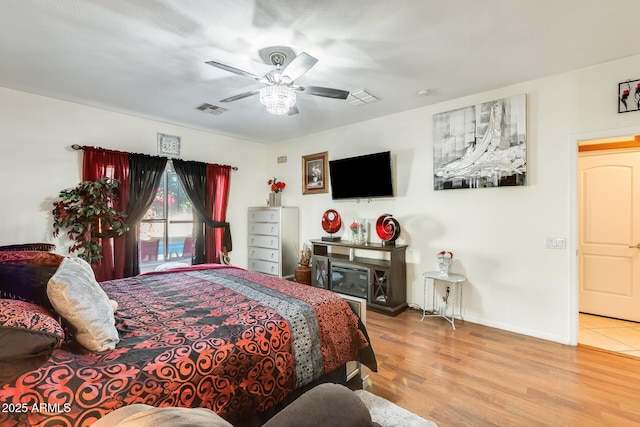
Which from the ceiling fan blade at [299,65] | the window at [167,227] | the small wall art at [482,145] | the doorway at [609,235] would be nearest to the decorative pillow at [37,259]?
the ceiling fan blade at [299,65]

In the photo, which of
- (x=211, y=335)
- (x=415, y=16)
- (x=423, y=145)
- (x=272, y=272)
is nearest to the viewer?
(x=211, y=335)

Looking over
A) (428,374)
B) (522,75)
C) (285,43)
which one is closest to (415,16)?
(285,43)

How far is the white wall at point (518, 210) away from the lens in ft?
9.55

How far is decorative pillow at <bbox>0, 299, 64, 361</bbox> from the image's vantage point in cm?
108

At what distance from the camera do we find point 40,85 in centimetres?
319

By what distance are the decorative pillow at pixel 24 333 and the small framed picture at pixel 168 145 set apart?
3630 millimetres

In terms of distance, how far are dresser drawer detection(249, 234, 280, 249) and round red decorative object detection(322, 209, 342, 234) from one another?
934 mm

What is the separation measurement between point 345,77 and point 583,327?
12.9 feet

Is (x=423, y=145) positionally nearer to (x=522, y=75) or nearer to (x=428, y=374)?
(x=522, y=75)

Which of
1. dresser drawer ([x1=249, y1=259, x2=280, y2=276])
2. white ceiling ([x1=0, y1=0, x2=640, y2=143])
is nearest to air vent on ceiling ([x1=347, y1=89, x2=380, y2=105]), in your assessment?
white ceiling ([x1=0, y1=0, x2=640, y2=143])

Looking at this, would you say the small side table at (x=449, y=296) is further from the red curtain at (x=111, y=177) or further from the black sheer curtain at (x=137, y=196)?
the red curtain at (x=111, y=177)

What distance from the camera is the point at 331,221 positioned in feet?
15.8

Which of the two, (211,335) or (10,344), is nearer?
(10,344)

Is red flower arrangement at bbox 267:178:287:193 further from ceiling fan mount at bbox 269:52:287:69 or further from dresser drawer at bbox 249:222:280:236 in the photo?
ceiling fan mount at bbox 269:52:287:69
